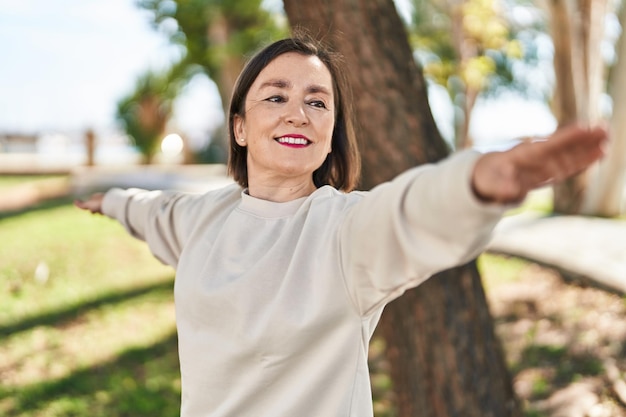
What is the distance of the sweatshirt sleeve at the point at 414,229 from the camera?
1.23 metres

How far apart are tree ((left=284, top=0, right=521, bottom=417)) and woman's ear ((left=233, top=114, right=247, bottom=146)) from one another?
1.50 m

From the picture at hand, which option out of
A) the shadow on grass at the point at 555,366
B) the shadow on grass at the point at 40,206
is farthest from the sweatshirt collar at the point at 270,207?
the shadow on grass at the point at 40,206

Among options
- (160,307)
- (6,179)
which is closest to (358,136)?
(160,307)

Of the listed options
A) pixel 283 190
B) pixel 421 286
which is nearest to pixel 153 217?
pixel 283 190

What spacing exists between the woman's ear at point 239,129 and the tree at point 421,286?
1504mm

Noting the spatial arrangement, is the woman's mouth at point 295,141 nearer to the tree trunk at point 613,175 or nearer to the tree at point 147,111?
the tree trunk at point 613,175

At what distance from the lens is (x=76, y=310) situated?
679cm

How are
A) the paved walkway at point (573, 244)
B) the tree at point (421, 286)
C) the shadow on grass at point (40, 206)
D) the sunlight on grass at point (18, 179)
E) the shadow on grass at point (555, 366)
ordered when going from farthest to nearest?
1. the sunlight on grass at point (18, 179)
2. the shadow on grass at point (40, 206)
3. the paved walkway at point (573, 244)
4. the shadow on grass at point (555, 366)
5. the tree at point (421, 286)

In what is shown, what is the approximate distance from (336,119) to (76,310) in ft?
17.4

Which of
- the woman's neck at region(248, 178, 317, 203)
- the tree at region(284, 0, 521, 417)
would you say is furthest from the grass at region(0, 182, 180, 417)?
the woman's neck at region(248, 178, 317, 203)

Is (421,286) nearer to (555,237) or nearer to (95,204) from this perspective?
(95,204)

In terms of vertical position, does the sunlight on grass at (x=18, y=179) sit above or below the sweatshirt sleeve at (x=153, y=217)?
below

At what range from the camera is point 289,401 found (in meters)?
1.66

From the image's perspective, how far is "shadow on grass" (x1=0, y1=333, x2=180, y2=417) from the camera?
16.6 feet
